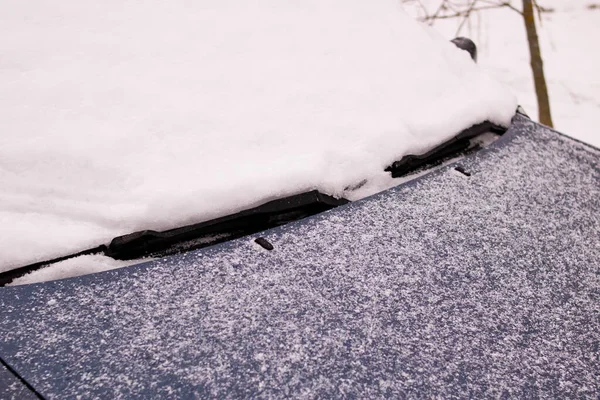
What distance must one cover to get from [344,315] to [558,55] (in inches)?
203

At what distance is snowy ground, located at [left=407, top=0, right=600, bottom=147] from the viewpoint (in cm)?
441

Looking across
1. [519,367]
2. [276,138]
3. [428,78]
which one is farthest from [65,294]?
[428,78]

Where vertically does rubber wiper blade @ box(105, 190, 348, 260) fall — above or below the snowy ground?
below

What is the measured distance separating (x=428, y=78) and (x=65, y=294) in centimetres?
132

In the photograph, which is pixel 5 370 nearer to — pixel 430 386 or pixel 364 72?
pixel 430 386

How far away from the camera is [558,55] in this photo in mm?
5250

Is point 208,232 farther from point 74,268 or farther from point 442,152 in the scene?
point 442,152

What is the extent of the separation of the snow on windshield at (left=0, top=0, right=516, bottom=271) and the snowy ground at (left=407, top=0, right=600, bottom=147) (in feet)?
9.96

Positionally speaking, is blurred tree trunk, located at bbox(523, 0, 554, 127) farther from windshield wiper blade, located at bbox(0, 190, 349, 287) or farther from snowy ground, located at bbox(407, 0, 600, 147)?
windshield wiper blade, located at bbox(0, 190, 349, 287)

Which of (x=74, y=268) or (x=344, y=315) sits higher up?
(x=74, y=268)

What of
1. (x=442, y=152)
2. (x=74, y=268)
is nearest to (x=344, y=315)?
(x=74, y=268)

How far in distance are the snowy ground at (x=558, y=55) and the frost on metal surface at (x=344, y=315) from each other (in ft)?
10.8

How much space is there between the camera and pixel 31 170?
116 cm

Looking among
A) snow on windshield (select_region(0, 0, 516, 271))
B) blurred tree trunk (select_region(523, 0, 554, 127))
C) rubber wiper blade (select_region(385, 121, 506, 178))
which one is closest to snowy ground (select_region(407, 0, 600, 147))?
blurred tree trunk (select_region(523, 0, 554, 127))
